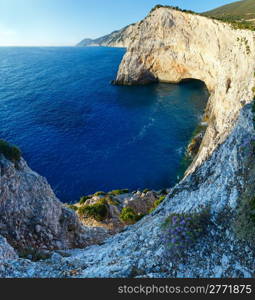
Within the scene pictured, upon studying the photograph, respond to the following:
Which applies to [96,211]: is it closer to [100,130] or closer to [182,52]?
[100,130]

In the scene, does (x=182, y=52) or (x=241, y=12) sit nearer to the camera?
(x=182, y=52)

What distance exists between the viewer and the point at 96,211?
28453 mm

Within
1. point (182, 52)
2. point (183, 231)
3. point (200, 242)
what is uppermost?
point (182, 52)

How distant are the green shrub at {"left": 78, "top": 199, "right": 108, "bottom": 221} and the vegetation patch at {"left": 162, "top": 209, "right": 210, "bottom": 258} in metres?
15.5

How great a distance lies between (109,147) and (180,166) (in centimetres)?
1657

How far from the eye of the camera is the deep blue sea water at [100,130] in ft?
138

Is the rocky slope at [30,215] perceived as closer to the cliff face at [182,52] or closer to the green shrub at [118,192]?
the green shrub at [118,192]

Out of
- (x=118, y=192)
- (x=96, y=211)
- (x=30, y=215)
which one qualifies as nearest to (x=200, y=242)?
(x=30, y=215)

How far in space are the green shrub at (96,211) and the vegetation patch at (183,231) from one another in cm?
1555

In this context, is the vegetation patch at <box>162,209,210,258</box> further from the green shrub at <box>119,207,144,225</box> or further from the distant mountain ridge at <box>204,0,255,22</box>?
the distant mountain ridge at <box>204,0,255,22</box>

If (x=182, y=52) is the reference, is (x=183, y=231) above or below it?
below

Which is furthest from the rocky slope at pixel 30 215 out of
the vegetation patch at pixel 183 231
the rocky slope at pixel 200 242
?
the vegetation patch at pixel 183 231

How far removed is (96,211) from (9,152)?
13744mm

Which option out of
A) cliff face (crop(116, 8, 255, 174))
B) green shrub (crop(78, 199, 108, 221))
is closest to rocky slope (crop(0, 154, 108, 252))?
green shrub (crop(78, 199, 108, 221))
